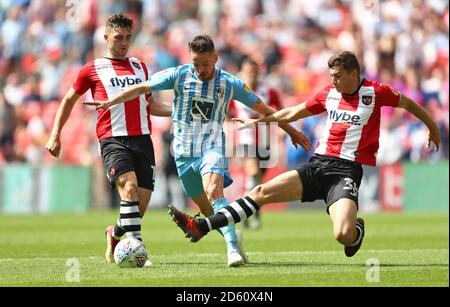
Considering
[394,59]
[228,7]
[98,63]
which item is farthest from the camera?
[228,7]

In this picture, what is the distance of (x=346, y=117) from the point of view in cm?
984

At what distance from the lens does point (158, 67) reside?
85.4 feet

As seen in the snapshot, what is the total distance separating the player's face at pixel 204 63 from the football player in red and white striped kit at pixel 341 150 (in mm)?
851

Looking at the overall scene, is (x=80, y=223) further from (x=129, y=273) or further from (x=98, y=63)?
(x=129, y=273)

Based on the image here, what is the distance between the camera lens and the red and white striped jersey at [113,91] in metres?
10.4

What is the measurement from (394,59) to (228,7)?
559 cm

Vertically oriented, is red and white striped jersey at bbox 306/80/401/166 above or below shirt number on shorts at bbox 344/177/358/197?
above

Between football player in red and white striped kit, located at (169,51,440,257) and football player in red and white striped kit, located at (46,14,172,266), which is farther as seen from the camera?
football player in red and white striped kit, located at (46,14,172,266)

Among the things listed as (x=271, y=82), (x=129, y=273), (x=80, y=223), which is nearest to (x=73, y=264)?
(x=129, y=273)

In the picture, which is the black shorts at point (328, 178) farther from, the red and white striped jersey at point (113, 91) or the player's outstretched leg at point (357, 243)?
the red and white striped jersey at point (113, 91)

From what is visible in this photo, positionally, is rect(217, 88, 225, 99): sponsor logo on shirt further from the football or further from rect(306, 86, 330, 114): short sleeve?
the football

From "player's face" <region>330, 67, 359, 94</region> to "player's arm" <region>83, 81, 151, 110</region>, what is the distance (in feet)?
5.72

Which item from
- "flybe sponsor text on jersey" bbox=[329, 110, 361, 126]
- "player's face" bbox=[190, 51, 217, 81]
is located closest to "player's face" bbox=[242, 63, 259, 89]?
"player's face" bbox=[190, 51, 217, 81]

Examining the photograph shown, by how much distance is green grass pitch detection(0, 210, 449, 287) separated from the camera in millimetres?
8625
